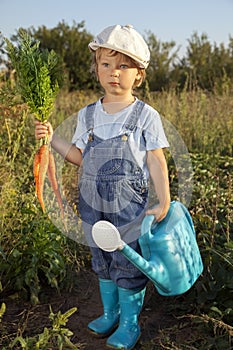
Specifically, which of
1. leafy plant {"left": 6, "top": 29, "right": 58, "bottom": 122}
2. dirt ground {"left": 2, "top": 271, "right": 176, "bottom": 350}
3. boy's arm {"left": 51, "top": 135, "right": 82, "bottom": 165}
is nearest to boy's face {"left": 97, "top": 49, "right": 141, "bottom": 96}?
leafy plant {"left": 6, "top": 29, "right": 58, "bottom": 122}

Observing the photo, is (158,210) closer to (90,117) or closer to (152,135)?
(152,135)

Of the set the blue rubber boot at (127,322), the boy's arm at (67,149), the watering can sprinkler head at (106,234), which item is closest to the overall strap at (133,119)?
the boy's arm at (67,149)

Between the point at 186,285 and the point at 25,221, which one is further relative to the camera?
the point at 25,221

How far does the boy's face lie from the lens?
6.91 ft

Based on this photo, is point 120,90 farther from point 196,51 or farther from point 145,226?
point 196,51

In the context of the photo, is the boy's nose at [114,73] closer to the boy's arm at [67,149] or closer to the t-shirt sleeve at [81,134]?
the t-shirt sleeve at [81,134]

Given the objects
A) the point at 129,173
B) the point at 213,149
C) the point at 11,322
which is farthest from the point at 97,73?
the point at 213,149

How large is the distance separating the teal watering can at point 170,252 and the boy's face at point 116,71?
543mm

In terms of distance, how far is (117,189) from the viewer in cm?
216

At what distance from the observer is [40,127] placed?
2189 mm

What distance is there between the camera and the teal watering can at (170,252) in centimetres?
216

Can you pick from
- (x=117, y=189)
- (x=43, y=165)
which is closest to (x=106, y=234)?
(x=117, y=189)

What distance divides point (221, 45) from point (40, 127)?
9427 millimetres

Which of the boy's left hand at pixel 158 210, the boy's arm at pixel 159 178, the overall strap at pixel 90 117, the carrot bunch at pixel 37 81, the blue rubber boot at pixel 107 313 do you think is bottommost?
the blue rubber boot at pixel 107 313
